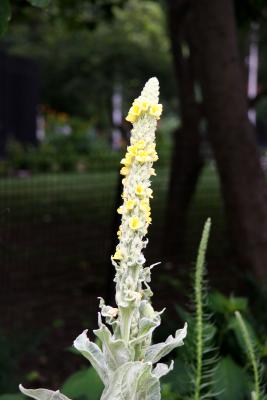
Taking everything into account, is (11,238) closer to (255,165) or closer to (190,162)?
(190,162)

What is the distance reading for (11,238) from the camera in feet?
28.9

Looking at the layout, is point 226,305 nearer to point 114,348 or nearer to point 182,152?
point 114,348

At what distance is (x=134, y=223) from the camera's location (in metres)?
1.20

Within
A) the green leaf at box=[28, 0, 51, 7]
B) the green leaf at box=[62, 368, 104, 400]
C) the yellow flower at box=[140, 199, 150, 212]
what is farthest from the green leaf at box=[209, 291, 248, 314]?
the yellow flower at box=[140, 199, 150, 212]

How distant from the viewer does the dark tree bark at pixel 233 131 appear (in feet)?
15.5

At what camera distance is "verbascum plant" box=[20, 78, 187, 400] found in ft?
3.98

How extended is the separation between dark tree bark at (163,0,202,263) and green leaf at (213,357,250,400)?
517cm

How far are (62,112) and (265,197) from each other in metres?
28.2

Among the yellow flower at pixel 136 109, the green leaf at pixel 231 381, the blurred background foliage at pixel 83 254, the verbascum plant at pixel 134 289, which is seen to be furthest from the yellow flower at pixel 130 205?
the green leaf at pixel 231 381

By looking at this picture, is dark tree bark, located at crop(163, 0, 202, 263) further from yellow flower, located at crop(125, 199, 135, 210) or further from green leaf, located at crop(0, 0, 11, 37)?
yellow flower, located at crop(125, 199, 135, 210)

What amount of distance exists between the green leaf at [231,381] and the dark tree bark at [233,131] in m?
2.32

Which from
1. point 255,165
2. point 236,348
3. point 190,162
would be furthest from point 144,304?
point 190,162

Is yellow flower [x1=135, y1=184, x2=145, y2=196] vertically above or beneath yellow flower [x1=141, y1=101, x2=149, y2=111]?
beneath

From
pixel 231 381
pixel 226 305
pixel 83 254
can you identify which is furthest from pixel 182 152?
pixel 231 381
